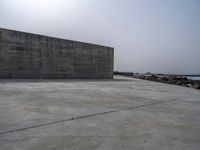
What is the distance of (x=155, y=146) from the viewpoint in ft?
4.47

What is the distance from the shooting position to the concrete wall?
972 centimetres

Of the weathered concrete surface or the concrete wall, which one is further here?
the concrete wall

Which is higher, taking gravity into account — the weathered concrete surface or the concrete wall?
the concrete wall

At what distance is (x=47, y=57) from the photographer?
1134 centimetres

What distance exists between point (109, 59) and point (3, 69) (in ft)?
28.8

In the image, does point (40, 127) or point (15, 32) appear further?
point (15, 32)

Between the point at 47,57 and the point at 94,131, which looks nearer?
the point at 94,131

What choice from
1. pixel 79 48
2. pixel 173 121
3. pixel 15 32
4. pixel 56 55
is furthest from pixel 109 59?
pixel 173 121

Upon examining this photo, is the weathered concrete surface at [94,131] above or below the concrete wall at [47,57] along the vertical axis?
below

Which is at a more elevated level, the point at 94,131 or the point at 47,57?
the point at 47,57

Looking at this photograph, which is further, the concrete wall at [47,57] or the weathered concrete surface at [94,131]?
the concrete wall at [47,57]

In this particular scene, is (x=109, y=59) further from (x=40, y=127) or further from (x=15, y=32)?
(x=40, y=127)

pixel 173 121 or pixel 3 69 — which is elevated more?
pixel 3 69

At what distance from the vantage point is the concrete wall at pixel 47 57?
972 centimetres
